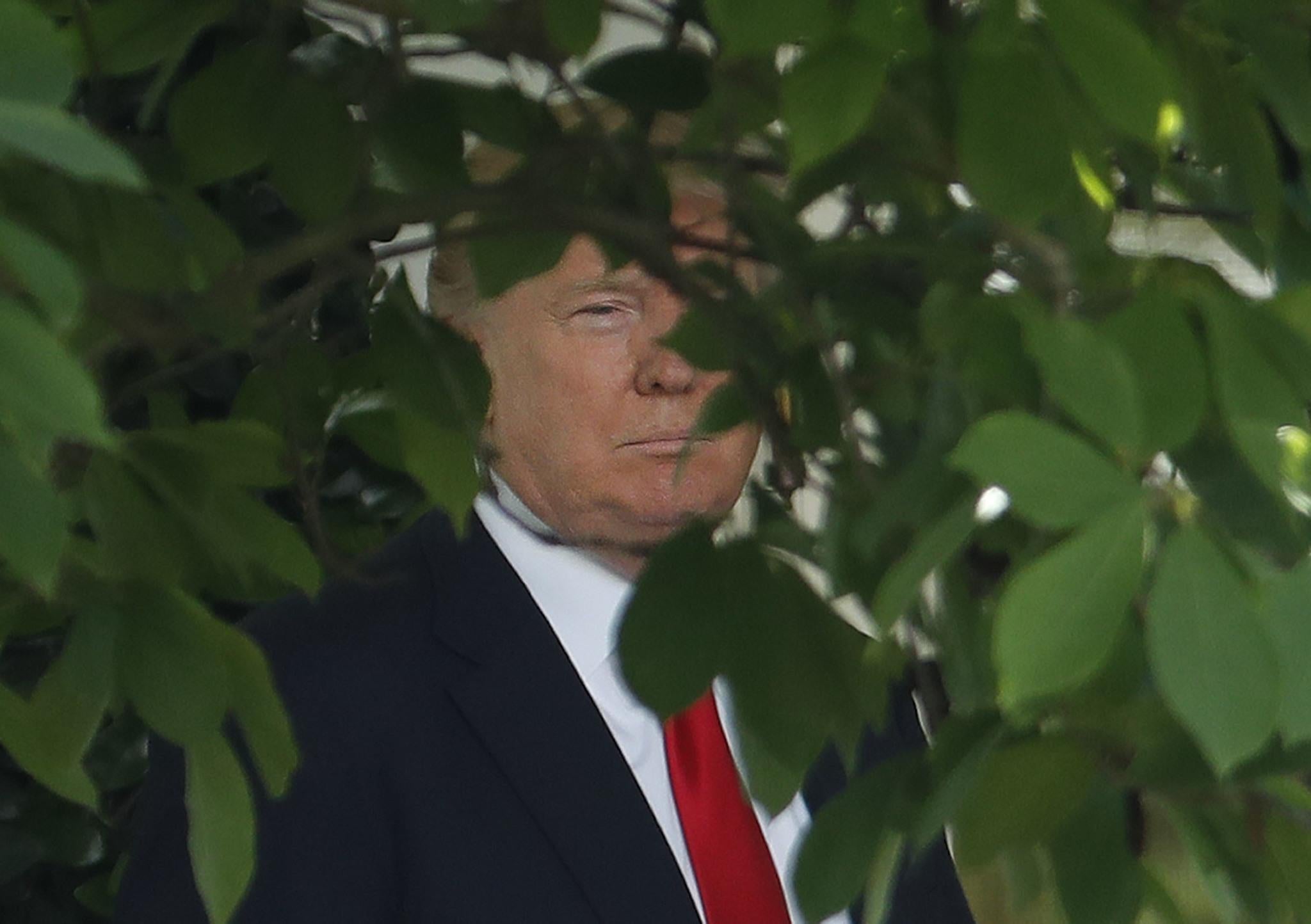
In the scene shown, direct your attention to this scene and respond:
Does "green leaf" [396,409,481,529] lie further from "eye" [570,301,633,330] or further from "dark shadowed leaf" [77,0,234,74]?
"eye" [570,301,633,330]

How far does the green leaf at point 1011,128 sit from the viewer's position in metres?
0.50

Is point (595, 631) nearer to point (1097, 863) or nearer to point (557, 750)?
point (557, 750)

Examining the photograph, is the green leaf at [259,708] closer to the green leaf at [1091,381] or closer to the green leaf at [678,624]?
the green leaf at [678,624]

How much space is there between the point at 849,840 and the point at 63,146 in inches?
13.5

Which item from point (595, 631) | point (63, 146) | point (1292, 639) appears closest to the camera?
point (63, 146)

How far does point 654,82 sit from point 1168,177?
23 cm

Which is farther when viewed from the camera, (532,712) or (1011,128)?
(532,712)

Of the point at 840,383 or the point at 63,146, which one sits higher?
the point at 63,146

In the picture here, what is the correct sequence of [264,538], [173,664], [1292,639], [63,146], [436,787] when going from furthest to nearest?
[436,787], [264,538], [173,664], [1292,639], [63,146]

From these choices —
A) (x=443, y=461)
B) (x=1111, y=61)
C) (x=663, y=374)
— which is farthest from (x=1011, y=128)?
(x=663, y=374)

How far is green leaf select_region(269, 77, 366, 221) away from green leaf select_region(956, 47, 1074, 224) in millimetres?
236

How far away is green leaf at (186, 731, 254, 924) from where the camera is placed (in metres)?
0.50

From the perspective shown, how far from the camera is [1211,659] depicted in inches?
14.7

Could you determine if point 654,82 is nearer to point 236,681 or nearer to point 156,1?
point 156,1
